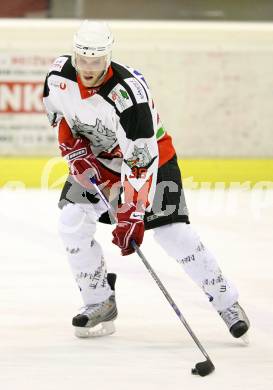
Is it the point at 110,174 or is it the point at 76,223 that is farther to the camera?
the point at 110,174

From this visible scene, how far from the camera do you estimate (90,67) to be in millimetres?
3951

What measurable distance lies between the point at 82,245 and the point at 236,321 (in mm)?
655

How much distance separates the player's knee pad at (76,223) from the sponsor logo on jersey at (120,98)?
451 mm

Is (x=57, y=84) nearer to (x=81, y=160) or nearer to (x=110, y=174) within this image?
(x=81, y=160)

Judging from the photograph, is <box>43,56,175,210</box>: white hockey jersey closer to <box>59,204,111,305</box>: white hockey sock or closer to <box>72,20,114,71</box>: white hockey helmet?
<box>72,20,114,71</box>: white hockey helmet

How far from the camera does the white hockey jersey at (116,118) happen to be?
401 centimetres

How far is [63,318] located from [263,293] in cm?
106

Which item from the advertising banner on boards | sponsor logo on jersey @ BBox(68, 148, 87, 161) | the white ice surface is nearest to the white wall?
the advertising banner on boards

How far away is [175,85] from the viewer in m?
8.16

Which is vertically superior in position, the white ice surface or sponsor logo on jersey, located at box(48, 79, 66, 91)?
sponsor logo on jersey, located at box(48, 79, 66, 91)

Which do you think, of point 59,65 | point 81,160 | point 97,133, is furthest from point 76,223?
point 59,65

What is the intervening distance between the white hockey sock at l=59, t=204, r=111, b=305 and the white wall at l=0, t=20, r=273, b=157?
3.79 m

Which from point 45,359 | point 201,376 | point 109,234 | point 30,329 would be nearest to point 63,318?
point 30,329

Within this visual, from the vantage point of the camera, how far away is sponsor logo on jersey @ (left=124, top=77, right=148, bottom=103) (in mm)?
4019
